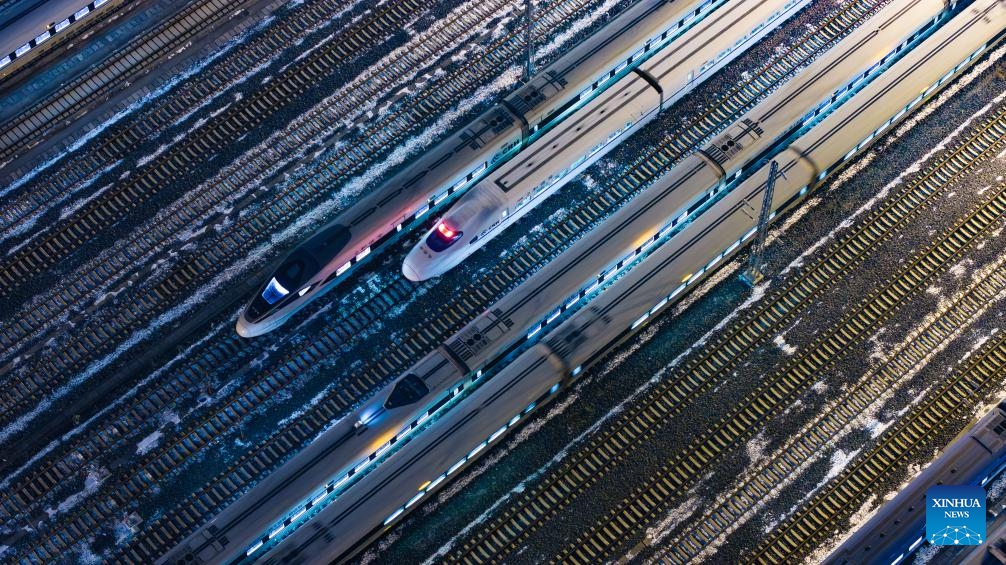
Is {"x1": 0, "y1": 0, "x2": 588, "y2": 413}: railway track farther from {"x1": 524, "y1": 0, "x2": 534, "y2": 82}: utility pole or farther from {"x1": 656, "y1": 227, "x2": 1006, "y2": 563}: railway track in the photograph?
{"x1": 656, "y1": 227, "x2": 1006, "y2": 563}: railway track

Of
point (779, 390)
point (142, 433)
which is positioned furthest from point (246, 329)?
point (779, 390)

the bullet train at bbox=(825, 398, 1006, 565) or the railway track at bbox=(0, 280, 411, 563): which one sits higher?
the railway track at bbox=(0, 280, 411, 563)

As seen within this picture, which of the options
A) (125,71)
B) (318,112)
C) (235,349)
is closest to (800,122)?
(318,112)

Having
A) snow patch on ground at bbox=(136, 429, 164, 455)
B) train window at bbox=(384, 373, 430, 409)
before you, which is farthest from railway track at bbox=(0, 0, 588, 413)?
train window at bbox=(384, 373, 430, 409)

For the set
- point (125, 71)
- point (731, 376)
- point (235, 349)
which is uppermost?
point (125, 71)

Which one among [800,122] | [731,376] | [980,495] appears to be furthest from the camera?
[800,122]

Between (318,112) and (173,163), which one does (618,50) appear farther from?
(173,163)

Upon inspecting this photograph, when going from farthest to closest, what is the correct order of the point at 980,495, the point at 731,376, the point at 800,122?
the point at 800,122 < the point at 731,376 < the point at 980,495
